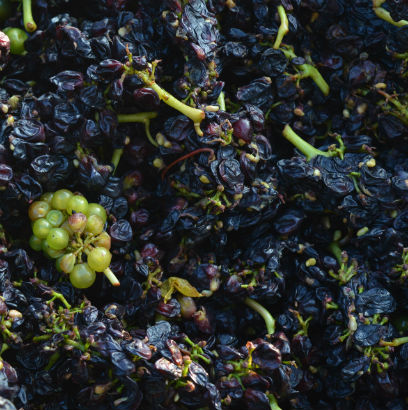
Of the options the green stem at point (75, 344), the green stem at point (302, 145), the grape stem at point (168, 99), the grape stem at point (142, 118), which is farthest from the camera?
the green stem at point (302, 145)

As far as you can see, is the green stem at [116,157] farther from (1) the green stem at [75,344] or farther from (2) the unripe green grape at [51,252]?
(1) the green stem at [75,344]

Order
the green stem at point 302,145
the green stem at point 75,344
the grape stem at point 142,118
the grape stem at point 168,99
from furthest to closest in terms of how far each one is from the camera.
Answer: the green stem at point 302,145 < the grape stem at point 142,118 < the grape stem at point 168,99 < the green stem at point 75,344

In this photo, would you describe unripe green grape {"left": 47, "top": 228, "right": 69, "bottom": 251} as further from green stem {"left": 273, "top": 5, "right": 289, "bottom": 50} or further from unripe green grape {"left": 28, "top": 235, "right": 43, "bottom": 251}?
green stem {"left": 273, "top": 5, "right": 289, "bottom": 50}

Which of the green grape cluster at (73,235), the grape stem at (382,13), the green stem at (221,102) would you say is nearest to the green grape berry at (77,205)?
the green grape cluster at (73,235)

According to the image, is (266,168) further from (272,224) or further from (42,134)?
(42,134)

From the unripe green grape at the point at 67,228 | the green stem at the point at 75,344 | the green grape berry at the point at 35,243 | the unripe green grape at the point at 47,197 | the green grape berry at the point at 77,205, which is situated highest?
the green grape berry at the point at 77,205

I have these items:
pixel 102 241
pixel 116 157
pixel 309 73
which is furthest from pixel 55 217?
pixel 309 73

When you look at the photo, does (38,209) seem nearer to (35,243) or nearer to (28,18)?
(35,243)
